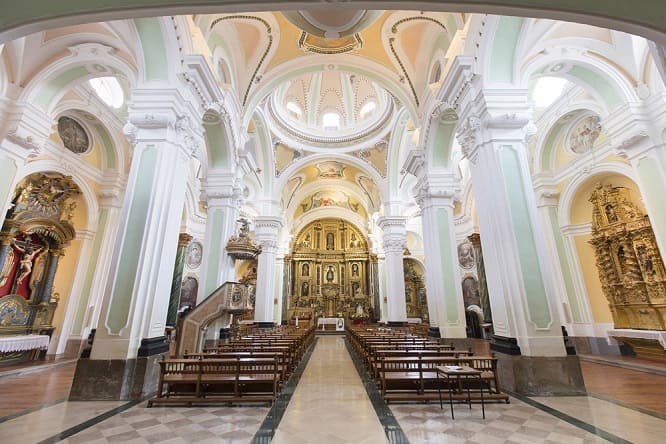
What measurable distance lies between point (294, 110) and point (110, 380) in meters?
14.3

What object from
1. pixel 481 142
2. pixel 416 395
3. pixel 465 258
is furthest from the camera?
pixel 465 258

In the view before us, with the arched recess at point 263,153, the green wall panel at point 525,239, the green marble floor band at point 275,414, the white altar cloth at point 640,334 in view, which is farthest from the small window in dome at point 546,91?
the green marble floor band at point 275,414

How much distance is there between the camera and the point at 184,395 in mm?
4219

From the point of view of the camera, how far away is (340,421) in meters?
3.35

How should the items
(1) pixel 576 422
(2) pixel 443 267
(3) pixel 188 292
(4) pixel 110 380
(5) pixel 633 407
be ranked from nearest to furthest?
(1) pixel 576 422 < (5) pixel 633 407 < (4) pixel 110 380 < (2) pixel 443 267 < (3) pixel 188 292

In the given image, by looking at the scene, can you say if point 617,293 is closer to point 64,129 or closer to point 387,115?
point 387,115

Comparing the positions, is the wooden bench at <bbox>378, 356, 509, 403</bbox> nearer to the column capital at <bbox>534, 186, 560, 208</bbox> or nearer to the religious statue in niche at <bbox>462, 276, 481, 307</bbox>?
the column capital at <bbox>534, 186, 560, 208</bbox>

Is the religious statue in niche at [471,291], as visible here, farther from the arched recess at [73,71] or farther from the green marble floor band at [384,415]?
the arched recess at [73,71]

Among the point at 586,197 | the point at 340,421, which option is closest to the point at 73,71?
the point at 340,421

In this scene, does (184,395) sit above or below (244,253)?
below

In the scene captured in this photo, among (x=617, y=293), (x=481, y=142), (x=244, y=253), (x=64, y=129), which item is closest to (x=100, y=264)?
(x=64, y=129)

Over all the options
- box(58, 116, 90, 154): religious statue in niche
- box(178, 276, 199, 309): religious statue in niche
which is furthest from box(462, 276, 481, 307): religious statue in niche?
box(58, 116, 90, 154): religious statue in niche

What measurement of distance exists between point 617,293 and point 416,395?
26.8 feet

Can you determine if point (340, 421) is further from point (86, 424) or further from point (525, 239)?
point (525, 239)
